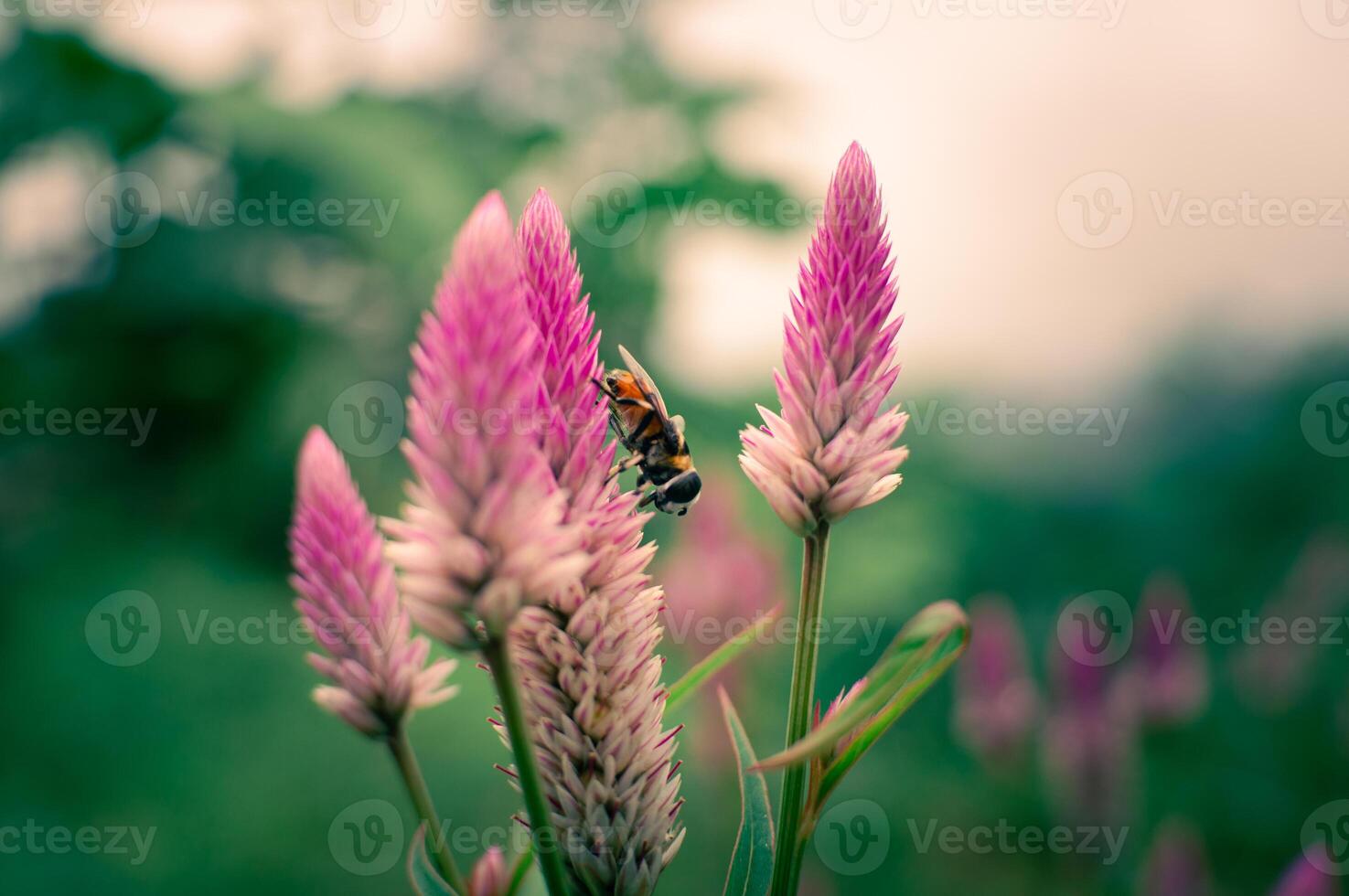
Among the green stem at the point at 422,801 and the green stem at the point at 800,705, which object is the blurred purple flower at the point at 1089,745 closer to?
the green stem at the point at 800,705

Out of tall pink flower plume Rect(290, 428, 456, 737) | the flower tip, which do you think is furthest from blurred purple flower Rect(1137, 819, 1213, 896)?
the flower tip

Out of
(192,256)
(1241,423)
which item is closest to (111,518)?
(192,256)

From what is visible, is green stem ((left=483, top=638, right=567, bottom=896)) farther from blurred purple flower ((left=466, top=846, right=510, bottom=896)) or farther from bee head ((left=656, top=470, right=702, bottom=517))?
bee head ((left=656, top=470, right=702, bottom=517))

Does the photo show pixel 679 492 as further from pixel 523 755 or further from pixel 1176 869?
pixel 1176 869

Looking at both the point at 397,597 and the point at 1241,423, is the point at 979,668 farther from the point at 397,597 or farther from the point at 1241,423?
the point at 1241,423

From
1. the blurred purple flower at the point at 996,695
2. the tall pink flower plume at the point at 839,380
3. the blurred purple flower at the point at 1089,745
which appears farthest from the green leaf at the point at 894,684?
the blurred purple flower at the point at 996,695

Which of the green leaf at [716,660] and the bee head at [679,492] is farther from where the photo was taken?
the bee head at [679,492]

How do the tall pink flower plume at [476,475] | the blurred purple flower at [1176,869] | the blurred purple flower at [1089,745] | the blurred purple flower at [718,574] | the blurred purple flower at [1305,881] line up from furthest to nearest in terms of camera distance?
the blurred purple flower at [718,574] < the blurred purple flower at [1089,745] < the blurred purple flower at [1176,869] < the blurred purple flower at [1305,881] < the tall pink flower plume at [476,475]

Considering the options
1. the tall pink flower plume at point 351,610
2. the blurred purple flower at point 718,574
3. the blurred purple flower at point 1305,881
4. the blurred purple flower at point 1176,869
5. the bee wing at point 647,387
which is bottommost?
the blurred purple flower at point 1176,869
